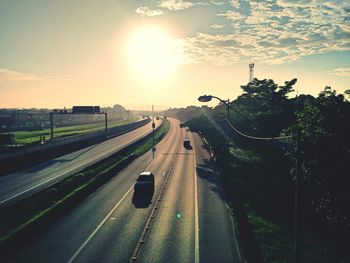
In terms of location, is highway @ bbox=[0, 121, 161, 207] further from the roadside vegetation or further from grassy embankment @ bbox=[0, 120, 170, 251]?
the roadside vegetation

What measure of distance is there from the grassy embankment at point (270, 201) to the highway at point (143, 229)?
198cm

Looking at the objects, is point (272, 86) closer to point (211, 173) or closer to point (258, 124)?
point (258, 124)

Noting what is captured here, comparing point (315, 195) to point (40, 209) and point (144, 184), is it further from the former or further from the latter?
point (40, 209)

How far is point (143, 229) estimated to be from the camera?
22203mm

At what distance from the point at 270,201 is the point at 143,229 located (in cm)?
1305

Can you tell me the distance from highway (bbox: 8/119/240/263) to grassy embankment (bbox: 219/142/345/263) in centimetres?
198

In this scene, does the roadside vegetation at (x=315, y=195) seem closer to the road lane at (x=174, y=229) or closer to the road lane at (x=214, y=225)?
the road lane at (x=214, y=225)

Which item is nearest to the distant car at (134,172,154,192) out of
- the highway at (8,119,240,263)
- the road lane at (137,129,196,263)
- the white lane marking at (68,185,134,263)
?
the highway at (8,119,240,263)

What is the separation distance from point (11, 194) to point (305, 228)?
90.3ft

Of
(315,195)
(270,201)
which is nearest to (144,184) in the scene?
(270,201)


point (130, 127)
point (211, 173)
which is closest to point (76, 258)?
point (211, 173)

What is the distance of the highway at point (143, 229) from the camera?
1814 cm

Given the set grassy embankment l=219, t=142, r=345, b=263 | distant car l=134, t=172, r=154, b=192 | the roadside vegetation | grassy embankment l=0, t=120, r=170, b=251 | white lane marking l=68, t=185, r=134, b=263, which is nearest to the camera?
the roadside vegetation

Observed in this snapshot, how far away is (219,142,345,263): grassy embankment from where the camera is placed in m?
18.3
